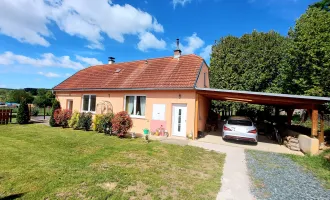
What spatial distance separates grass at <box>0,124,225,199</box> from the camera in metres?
4.01

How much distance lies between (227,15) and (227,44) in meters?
9.39

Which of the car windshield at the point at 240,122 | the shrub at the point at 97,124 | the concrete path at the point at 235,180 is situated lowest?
the concrete path at the point at 235,180

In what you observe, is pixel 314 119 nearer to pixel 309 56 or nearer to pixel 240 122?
pixel 240 122

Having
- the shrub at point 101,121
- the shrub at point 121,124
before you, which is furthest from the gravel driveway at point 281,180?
the shrub at point 101,121

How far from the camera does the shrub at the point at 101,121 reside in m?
11.7

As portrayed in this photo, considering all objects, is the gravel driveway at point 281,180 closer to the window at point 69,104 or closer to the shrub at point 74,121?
the shrub at point 74,121

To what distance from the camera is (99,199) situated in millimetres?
3680

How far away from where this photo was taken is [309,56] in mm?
14242

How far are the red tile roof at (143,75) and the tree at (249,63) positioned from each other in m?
9.18

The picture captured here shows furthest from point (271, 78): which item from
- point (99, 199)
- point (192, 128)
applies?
point (99, 199)

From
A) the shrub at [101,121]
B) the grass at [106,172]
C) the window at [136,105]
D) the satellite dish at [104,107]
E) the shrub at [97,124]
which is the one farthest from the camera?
the satellite dish at [104,107]

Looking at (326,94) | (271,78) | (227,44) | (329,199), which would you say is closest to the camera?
(329,199)

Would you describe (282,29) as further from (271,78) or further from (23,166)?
(23,166)

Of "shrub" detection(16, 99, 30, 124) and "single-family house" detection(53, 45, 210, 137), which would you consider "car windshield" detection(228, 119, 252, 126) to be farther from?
"shrub" detection(16, 99, 30, 124)
